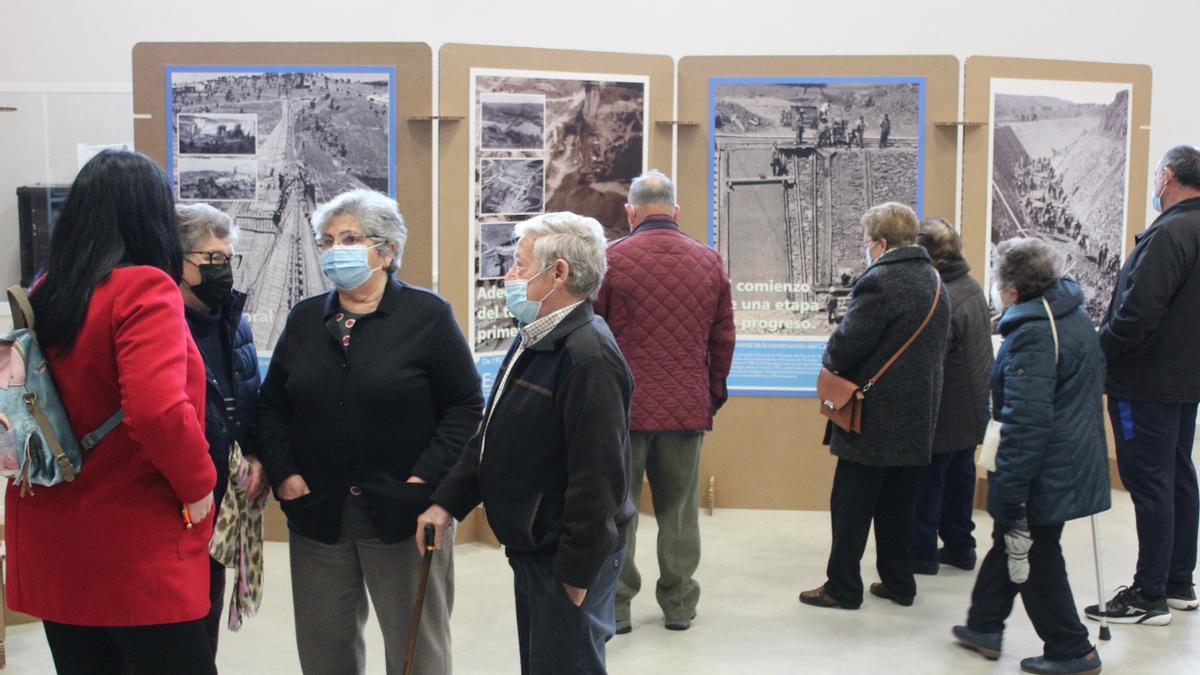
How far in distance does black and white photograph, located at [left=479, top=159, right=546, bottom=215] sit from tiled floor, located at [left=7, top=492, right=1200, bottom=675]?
1644 mm

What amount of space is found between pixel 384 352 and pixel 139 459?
2.33 feet

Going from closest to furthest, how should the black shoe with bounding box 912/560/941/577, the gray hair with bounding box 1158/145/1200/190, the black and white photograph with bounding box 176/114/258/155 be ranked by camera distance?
the gray hair with bounding box 1158/145/1200/190, the black and white photograph with bounding box 176/114/258/155, the black shoe with bounding box 912/560/941/577

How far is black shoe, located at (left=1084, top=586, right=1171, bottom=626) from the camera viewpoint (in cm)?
448

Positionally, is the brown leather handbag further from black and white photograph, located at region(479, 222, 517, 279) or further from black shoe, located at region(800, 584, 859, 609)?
black and white photograph, located at region(479, 222, 517, 279)

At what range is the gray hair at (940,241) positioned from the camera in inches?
194

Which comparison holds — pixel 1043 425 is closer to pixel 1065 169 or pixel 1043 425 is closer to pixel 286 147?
pixel 1065 169

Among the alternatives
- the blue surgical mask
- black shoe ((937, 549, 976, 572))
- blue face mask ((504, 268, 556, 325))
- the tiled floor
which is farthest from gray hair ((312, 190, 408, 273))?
black shoe ((937, 549, 976, 572))

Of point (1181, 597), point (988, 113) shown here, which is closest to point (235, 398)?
point (1181, 597)

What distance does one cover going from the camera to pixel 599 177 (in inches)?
217

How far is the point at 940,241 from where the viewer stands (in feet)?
16.1

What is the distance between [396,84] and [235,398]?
8.10 ft

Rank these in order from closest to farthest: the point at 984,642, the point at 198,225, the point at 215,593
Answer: the point at 198,225, the point at 215,593, the point at 984,642

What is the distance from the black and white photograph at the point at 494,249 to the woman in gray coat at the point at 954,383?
73.4 inches

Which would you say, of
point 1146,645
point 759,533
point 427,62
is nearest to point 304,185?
point 427,62
